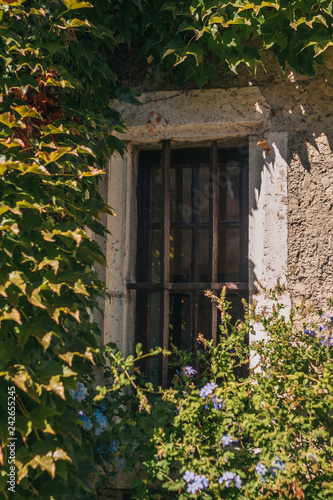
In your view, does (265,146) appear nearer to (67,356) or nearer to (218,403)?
(218,403)

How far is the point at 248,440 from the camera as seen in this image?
103 inches

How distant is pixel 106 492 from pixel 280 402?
1169 millimetres

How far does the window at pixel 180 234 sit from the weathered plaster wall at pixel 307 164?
1.11ft

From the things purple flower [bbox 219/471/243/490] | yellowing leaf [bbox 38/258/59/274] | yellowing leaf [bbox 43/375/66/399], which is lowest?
purple flower [bbox 219/471/243/490]

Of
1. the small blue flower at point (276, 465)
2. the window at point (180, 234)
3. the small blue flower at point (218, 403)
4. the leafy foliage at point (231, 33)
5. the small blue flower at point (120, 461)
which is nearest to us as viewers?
the small blue flower at point (276, 465)

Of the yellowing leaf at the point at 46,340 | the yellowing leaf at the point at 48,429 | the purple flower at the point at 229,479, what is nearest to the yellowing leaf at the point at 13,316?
the yellowing leaf at the point at 46,340

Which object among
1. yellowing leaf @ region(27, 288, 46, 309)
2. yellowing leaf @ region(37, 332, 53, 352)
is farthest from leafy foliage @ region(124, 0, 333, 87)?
yellowing leaf @ region(37, 332, 53, 352)

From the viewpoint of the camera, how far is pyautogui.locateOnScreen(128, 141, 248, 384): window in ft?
9.34

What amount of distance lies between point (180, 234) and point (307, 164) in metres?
0.97

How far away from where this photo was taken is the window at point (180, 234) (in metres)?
2.85

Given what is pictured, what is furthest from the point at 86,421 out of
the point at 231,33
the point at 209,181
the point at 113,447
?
the point at 231,33

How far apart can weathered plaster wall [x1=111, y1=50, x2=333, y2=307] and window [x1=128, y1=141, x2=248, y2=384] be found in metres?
0.34

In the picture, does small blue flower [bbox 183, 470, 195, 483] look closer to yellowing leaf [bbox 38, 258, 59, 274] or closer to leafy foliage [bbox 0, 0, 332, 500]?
leafy foliage [bbox 0, 0, 332, 500]

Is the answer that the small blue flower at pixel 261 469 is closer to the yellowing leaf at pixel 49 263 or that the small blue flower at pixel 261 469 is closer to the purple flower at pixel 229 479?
the purple flower at pixel 229 479
